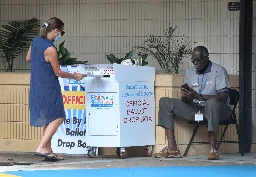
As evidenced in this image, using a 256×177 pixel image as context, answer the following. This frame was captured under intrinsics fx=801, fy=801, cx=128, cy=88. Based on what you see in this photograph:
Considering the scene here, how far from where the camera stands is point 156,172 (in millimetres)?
9438

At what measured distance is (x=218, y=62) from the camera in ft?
40.4

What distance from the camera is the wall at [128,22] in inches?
485

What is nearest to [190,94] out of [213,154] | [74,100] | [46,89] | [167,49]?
[213,154]

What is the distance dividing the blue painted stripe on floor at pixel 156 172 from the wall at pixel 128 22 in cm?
284

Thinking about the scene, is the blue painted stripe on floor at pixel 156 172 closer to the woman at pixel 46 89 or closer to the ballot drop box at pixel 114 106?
the woman at pixel 46 89

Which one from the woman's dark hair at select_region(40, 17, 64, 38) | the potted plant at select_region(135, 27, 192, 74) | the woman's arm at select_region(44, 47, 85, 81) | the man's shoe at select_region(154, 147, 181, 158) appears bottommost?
the man's shoe at select_region(154, 147, 181, 158)

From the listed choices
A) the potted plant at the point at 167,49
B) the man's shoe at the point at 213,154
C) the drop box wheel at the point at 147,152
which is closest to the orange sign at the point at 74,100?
the drop box wheel at the point at 147,152

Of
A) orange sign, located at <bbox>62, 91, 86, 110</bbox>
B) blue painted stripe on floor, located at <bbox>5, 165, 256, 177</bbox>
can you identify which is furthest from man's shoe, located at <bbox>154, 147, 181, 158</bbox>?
orange sign, located at <bbox>62, 91, 86, 110</bbox>

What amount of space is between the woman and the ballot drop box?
416mm

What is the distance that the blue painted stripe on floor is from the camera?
918 cm

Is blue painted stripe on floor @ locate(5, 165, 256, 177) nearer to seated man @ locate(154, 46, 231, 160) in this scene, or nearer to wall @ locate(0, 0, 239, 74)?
seated man @ locate(154, 46, 231, 160)

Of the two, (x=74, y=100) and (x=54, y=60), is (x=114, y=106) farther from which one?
(x=54, y=60)

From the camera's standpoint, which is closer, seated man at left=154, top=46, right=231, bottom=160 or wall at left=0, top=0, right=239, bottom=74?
seated man at left=154, top=46, right=231, bottom=160

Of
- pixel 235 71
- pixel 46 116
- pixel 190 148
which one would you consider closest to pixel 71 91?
pixel 46 116
